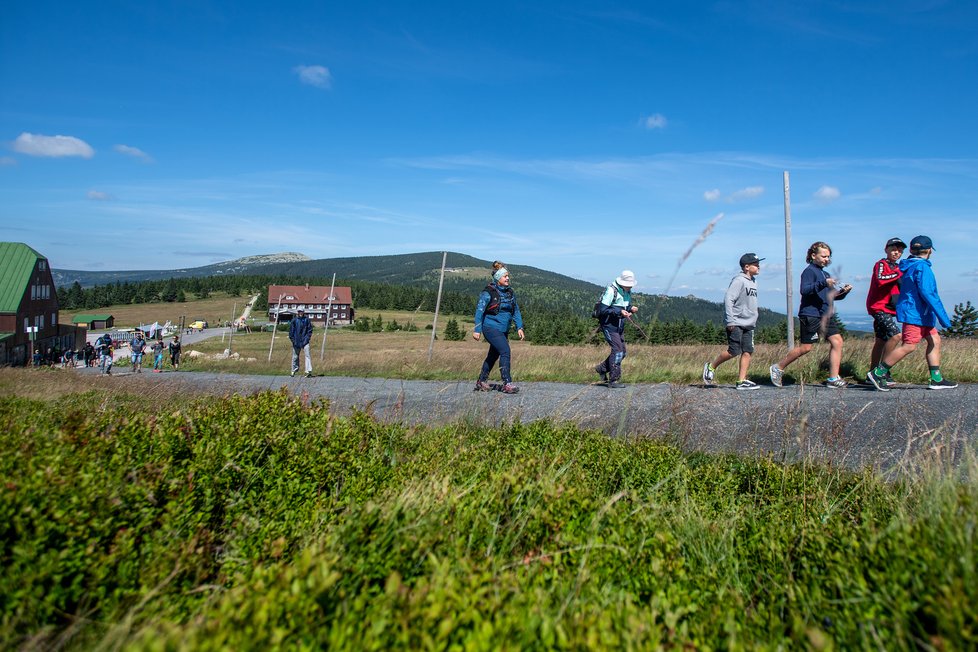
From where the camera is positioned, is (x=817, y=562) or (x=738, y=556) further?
(x=738, y=556)

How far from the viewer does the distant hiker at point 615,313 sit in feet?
Answer: 29.3

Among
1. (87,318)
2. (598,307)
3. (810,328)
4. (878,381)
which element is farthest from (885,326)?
(87,318)

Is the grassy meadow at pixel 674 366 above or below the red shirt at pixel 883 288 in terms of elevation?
below

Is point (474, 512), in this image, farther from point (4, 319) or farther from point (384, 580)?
point (4, 319)

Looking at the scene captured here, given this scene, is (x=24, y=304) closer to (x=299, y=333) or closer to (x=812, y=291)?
(x=299, y=333)

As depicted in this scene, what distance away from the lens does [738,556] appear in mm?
2879

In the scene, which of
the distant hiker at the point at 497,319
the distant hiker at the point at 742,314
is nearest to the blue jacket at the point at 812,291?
the distant hiker at the point at 742,314

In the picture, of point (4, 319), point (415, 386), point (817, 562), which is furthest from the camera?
point (4, 319)

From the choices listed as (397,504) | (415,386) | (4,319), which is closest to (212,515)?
(397,504)

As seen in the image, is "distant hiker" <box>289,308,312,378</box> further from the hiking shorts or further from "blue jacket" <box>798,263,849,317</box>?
the hiking shorts

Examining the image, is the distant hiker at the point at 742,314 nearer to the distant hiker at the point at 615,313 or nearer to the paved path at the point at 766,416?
the paved path at the point at 766,416

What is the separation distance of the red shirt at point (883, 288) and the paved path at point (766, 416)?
1.14 metres

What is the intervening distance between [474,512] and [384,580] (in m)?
0.76

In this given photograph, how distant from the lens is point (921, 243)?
7402 millimetres
